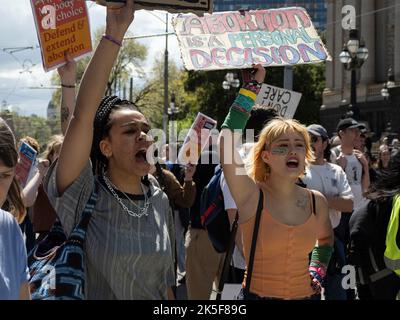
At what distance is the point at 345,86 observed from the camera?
171 ft

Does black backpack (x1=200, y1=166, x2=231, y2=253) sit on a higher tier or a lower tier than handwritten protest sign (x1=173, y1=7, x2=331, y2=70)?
lower

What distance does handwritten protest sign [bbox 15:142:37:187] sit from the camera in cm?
663

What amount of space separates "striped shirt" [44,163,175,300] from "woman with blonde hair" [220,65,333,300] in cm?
84

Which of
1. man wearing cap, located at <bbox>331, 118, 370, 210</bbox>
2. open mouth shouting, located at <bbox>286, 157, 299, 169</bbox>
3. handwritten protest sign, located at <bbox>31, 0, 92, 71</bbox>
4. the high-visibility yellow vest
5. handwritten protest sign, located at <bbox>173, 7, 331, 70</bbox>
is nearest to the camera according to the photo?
the high-visibility yellow vest

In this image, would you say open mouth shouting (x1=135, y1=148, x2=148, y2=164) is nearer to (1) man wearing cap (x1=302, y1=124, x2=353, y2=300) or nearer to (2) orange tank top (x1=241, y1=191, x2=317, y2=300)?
(2) orange tank top (x1=241, y1=191, x2=317, y2=300)

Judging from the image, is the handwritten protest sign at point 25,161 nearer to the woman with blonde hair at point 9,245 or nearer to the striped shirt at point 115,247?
the striped shirt at point 115,247

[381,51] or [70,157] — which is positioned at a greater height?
[381,51]

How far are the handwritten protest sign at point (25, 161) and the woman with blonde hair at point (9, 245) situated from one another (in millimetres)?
3849

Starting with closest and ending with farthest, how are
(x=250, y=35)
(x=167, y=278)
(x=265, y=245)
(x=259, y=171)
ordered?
(x=167, y=278) → (x=265, y=245) → (x=259, y=171) → (x=250, y=35)

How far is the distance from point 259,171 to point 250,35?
2284mm

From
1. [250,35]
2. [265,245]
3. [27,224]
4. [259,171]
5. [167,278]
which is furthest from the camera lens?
[27,224]

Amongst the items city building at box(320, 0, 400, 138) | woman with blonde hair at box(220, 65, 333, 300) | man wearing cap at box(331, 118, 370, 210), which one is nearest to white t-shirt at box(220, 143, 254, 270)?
woman with blonde hair at box(220, 65, 333, 300)
